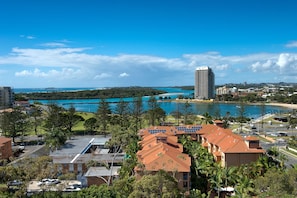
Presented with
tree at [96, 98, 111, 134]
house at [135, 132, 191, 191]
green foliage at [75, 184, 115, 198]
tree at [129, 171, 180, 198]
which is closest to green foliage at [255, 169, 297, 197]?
house at [135, 132, 191, 191]

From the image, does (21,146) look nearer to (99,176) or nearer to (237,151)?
(99,176)

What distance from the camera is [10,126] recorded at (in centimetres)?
4362

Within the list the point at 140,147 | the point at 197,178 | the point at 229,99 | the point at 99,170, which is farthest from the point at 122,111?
the point at 229,99

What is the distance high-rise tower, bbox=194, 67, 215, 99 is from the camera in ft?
499

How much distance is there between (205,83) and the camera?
15350 cm

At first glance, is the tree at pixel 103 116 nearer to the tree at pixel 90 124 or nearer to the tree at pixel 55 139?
the tree at pixel 90 124

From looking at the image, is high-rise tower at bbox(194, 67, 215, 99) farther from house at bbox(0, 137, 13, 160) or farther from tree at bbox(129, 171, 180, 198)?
tree at bbox(129, 171, 180, 198)

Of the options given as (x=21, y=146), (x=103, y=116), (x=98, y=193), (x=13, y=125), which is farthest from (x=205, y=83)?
(x=98, y=193)

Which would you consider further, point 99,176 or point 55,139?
point 55,139

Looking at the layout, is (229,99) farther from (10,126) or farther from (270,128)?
(10,126)

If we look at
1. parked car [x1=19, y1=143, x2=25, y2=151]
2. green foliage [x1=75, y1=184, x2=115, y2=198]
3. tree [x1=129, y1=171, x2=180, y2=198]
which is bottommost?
parked car [x1=19, y1=143, x2=25, y2=151]

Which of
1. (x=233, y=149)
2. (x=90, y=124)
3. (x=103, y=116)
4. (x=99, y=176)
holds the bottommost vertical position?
(x=99, y=176)

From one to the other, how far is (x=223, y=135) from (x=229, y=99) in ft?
343

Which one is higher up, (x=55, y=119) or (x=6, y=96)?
(x=6, y=96)
